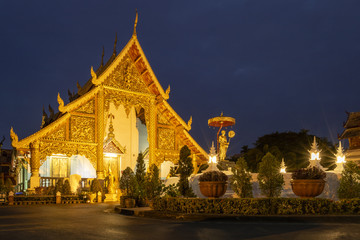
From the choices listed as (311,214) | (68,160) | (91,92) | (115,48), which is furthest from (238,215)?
(115,48)

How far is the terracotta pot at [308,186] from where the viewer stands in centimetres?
1031

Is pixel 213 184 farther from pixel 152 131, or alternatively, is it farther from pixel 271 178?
pixel 152 131

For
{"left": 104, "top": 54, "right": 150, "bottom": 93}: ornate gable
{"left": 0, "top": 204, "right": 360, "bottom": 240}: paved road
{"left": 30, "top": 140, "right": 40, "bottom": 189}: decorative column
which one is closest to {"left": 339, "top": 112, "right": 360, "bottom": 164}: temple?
{"left": 104, "top": 54, "right": 150, "bottom": 93}: ornate gable

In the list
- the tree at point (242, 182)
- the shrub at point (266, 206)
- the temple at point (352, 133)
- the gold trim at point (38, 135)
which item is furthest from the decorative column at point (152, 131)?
the temple at point (352, 133)

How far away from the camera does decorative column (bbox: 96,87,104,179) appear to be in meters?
21.9

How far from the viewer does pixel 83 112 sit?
21.9 meters

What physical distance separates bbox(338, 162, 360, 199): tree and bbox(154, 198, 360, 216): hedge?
157 centimetres

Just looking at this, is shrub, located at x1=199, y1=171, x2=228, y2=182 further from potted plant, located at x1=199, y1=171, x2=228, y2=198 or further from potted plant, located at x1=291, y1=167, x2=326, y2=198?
potted plant, located at x1=291, y1=167, x2=326, y2=198

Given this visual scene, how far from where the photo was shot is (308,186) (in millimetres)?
10344

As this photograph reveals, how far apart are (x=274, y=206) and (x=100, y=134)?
564 inches

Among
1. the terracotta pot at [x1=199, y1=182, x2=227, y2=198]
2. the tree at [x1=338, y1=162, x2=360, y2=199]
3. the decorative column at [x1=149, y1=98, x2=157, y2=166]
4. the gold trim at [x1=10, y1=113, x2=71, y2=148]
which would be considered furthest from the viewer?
the decorative column at [x1=149, y1=98, x2=157, y2=166]

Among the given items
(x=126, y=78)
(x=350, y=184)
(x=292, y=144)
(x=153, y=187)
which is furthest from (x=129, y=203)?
(x=292, y=144)

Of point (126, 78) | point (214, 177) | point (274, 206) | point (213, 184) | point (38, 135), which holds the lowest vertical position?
point (274, 206)

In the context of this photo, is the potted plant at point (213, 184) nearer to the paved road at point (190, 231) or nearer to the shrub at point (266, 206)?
the shrub at point (266, 206)
